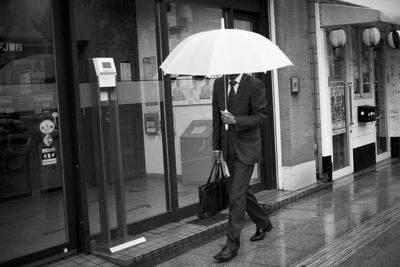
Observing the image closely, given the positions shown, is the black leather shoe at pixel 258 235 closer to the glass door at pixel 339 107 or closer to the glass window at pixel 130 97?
the glass window at pixel 130 97

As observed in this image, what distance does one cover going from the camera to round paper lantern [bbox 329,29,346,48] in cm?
966

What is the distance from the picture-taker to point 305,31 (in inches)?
366

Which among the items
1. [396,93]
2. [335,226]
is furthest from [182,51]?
[396,93]

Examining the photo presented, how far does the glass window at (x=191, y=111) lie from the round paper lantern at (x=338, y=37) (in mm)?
2717

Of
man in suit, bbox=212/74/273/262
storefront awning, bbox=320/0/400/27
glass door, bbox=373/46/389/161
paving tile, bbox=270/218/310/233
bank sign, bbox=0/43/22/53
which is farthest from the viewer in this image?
glass door, bbox=373/46/389/161

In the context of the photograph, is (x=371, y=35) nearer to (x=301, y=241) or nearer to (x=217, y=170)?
(x=301, y=241)

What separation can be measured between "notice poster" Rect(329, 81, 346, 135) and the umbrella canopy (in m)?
5.12

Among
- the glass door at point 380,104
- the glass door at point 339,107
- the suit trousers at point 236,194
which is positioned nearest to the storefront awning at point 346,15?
the glass door at point 339,107

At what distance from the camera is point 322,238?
6254mm

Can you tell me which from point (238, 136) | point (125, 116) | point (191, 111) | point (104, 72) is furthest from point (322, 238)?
point (104, 72)

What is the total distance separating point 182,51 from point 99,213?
6.60 feet

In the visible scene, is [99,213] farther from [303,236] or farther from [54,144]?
[303,236]

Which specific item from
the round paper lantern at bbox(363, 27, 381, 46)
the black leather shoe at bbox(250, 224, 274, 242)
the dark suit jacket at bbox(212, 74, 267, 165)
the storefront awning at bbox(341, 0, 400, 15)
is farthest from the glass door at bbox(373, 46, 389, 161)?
the dark suit jacket at bbox(212, 74, 267, 165)

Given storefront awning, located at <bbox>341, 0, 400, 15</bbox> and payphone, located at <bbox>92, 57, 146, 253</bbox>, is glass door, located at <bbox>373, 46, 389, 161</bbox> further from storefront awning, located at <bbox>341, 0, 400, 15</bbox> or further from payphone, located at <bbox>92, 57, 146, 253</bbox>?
payphone, located at <bbox>92, 57, 146, 253</bbox>
